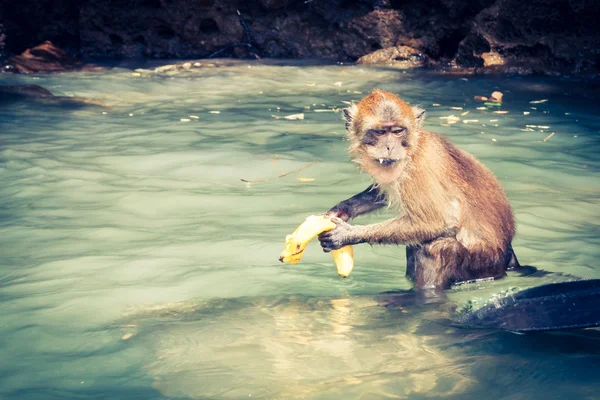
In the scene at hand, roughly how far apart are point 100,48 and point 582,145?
10680 millimetres

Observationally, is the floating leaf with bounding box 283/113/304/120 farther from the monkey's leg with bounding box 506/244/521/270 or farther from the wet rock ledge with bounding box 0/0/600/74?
the monkey's leg with bounding box 506/244/521/270

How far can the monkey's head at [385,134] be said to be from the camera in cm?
457

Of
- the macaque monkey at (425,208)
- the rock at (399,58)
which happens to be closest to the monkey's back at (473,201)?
the macaque monkey at (425,208)

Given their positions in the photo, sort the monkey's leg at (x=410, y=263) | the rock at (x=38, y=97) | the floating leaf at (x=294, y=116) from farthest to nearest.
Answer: the rock at (x=38, y=97) < the floating leaf at (x=294, y=116) < the monkey's leg at (x=410, y=263)

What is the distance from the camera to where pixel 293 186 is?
7.05 metres

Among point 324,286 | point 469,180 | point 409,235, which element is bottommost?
point 324,286

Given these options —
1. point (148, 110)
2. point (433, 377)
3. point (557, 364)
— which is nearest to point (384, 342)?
point (433, 377)

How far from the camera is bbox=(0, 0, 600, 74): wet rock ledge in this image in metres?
12.7

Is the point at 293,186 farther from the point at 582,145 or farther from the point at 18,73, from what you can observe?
the point at 18,73

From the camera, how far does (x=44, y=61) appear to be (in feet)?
46.3

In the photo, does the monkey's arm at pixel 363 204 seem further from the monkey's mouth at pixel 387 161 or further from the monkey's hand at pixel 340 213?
the monkey's mouth at pixel 387 161

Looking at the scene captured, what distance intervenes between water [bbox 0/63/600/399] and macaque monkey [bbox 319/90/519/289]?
220 millimetres

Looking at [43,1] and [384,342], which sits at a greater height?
[43,1]

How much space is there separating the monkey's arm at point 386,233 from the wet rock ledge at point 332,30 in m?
8.91
